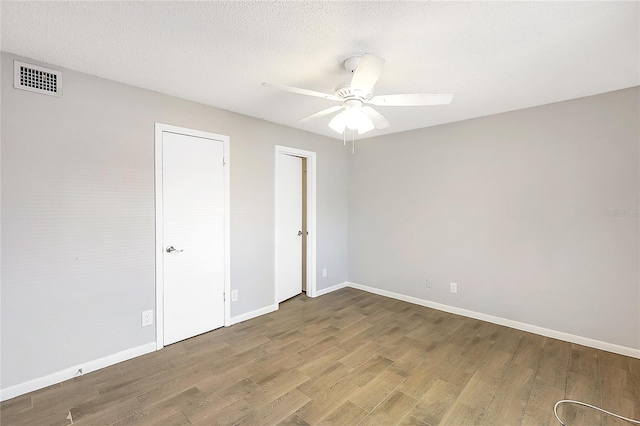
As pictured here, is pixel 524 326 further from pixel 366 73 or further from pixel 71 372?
pixel 71 372

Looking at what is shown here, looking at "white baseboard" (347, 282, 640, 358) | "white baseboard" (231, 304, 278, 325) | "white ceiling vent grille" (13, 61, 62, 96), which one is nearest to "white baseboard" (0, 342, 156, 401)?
"white baseboard" (231, 304, 278, 325)

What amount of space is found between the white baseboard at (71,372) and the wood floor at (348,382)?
53 mm

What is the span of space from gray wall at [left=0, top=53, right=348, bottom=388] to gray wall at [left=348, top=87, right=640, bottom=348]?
2792 millimetres

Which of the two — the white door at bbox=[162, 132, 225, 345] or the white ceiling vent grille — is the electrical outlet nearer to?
the white door at bbox=[162, 132, 225, 345]

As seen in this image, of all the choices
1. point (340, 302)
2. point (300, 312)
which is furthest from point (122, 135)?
point (340, 302)

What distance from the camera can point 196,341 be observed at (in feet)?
9.54

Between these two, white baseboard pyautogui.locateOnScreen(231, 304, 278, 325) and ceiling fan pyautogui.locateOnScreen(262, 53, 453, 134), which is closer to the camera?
ceiling fan pyautogui.locateOnScreen(262, 53, 453, 134)

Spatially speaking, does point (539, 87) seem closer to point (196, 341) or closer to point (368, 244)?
point (368, 244)

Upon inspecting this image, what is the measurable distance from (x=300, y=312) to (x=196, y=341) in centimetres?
128

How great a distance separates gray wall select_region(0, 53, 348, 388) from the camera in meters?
2.04

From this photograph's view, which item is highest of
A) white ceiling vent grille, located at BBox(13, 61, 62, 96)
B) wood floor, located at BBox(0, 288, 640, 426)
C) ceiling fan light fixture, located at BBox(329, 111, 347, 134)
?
Result: white ceiling vent grille, located at BBox(13, 61, 62, 96)

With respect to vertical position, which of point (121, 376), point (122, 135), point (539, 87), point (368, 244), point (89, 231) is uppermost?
point (539, 87)

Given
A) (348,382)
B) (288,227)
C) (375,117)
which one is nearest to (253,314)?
(288,227)

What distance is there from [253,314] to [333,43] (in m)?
3.01
